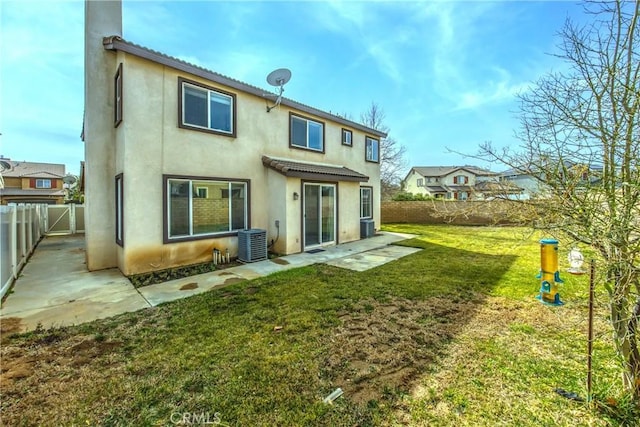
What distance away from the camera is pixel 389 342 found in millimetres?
3803

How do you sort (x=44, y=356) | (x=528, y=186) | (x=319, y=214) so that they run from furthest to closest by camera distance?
(x=319, y=214), (x=44, y=356), (x=528, y=186)

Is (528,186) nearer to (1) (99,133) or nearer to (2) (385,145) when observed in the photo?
(1) (99,133)

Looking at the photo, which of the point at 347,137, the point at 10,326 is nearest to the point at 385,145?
the point at 347,137

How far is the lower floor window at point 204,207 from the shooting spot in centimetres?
778

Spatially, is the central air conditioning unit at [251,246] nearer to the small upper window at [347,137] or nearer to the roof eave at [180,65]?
the roof eave at [180,65]

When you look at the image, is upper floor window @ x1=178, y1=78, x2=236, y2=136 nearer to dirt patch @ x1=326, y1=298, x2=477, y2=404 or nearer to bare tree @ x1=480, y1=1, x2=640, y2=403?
dirt patch @ x1=326, y1=298, x2=477, y2=404

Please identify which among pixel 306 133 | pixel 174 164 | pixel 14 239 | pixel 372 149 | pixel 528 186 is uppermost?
pixel 372 149

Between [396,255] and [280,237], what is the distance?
4232mm

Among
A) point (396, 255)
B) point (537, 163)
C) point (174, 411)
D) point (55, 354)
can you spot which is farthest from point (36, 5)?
point (396, 255)

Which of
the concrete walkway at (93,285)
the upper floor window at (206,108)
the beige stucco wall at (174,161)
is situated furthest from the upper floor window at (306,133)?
the concrete walkway at (93,285)

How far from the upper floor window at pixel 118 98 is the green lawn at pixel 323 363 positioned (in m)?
5.70

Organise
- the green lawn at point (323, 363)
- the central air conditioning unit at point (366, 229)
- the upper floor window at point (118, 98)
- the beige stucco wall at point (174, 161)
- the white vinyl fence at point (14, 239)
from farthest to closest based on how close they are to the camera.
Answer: the central air conditioning unit at point (366, 229) → the upper floor window at point (118, 98) → the beige stucco wall at point (174, 161) → the white vinyl fence at point (14, 239) → the green lawn at point (323, 363)

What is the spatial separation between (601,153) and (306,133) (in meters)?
10.3

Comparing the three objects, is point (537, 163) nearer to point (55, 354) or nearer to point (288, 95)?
point (55, 354)
